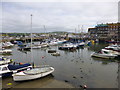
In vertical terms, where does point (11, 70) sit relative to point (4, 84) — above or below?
above

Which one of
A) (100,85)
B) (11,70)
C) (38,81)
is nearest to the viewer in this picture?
(100,85)

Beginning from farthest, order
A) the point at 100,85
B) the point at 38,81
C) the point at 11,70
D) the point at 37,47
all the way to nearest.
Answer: the point at 37,47 < the point at 11,70 < the point at 38,81 < the point at 100,85

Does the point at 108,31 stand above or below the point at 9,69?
above

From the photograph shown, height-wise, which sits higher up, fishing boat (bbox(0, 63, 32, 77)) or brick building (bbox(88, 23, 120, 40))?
brick building (bbox(88, 23, 120, 40))

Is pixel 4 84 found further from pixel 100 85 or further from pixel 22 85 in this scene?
pixel 100 85

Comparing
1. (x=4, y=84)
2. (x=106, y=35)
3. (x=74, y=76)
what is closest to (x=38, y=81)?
(x=4, y=84)

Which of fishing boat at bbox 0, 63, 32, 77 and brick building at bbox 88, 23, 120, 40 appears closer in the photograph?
fishing boat at bbox 0, 63, 32, 77

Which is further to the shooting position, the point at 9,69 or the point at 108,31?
the point at 108,31

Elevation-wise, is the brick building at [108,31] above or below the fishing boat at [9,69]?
above

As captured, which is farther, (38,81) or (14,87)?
(38,81)

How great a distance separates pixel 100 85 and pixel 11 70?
12.4 m

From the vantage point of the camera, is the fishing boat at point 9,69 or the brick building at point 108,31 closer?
the fishing boat at point 9,69

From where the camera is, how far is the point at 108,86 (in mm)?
12023

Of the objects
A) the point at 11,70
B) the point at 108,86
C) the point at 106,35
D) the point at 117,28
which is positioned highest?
the point at 117,28
